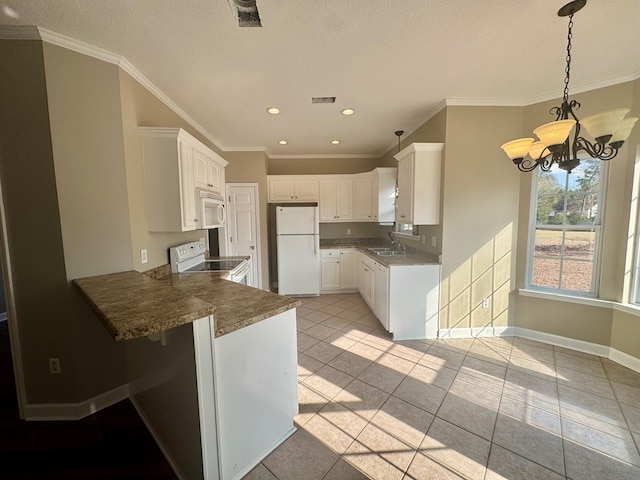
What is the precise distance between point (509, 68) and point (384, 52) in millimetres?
1172

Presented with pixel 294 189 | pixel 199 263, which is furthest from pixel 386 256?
pixel 199 263

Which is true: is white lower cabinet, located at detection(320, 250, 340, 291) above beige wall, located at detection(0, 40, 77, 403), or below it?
below

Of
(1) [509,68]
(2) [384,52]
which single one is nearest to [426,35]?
(2) [384,52]

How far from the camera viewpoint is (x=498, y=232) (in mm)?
2916

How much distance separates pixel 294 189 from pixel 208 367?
405 centimetres

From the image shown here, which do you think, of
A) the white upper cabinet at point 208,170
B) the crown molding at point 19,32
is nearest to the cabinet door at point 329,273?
the white upper cabinet at point 208,170

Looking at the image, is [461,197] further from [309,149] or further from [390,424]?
[309,149]

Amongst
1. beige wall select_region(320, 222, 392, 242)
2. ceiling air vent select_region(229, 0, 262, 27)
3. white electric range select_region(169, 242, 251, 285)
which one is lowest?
white electric range select_region(169, 242, 251, 285)

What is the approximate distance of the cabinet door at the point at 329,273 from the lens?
473 centimetres

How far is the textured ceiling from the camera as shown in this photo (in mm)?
1542

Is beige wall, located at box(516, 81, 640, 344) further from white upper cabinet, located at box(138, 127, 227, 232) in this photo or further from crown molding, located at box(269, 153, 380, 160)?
white upper cabinet, located at box(138, 127, 227, 232)

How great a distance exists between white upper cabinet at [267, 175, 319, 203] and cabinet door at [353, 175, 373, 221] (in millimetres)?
792

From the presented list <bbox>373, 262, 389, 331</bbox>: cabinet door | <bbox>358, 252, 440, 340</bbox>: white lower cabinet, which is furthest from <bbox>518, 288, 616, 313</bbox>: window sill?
<bbox>373, 262, 389, 331</bbox>: cabinet door

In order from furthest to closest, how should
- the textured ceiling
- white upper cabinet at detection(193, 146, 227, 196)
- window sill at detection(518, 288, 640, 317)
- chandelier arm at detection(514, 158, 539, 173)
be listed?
white upper cabinet at detection(193, 146, 227, 196) → window sill at detection(518, 288, 640, 317) → chandelier arm at detection(514, 158, 539, 173) → the textured ceiling
